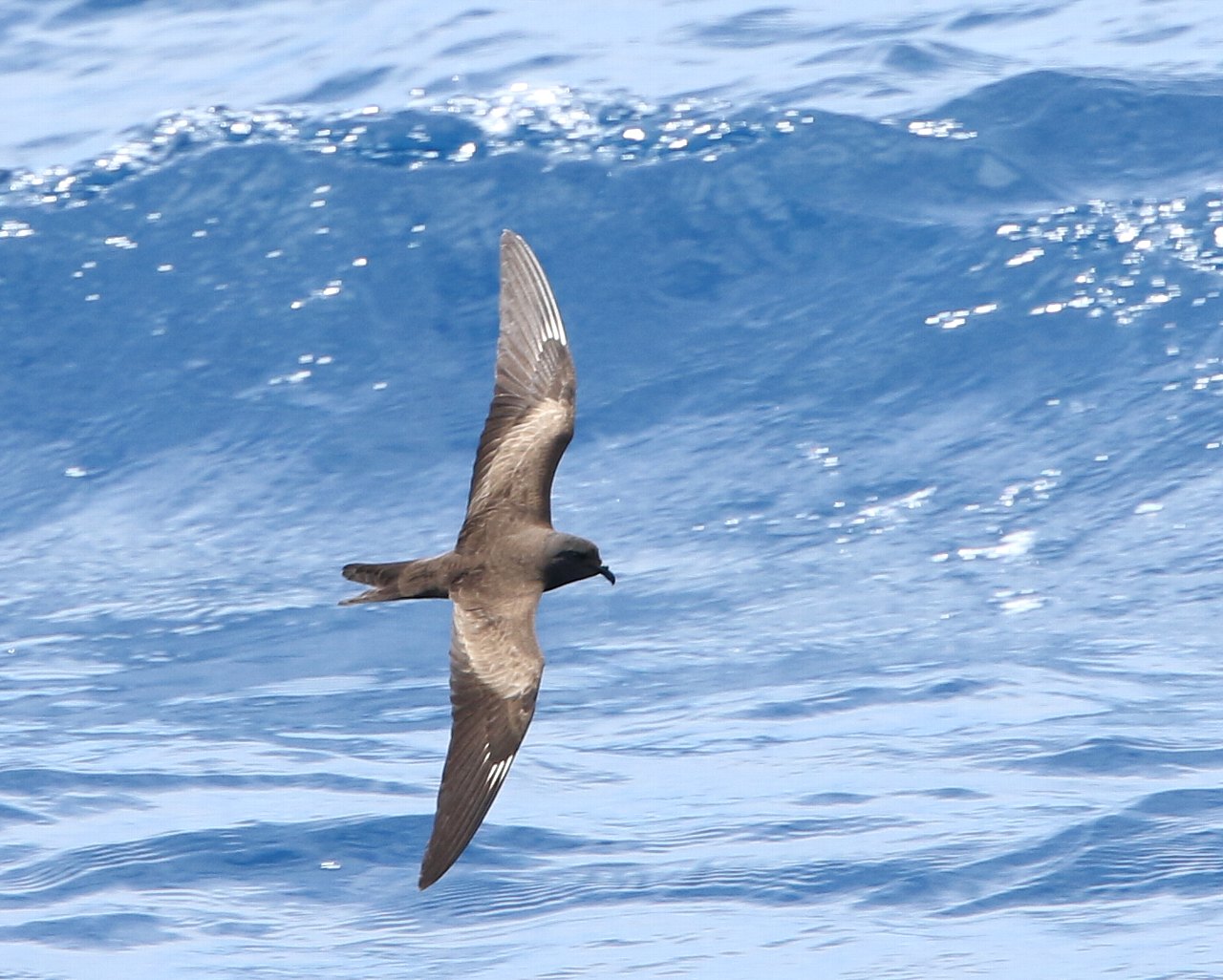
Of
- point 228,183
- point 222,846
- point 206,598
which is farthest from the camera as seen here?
A: point 228,183

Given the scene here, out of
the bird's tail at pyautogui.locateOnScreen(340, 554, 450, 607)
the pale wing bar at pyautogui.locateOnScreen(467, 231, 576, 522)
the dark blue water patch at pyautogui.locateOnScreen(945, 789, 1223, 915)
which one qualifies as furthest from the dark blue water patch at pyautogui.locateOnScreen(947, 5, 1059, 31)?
the bird's tail at pyautogui.locateOnScreen(340, 554, 450, 607)

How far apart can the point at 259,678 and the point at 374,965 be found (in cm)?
225

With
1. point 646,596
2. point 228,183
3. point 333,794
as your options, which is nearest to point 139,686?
point 333,794

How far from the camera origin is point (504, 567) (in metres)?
6.77

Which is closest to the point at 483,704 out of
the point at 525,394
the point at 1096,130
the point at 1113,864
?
the point at 525,394

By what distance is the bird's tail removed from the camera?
266 inches

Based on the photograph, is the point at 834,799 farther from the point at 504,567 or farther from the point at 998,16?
the point at 998,16

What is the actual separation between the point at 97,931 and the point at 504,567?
2.28 metres

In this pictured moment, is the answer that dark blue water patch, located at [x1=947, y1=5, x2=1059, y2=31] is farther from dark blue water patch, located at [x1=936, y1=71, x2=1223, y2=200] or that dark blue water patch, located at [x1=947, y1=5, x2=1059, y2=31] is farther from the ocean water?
dark blue water patch, located at [x1=936, y1=71, x2=1223, y2=200]

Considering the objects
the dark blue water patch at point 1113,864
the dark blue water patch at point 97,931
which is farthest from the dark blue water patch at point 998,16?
the dark blue water patch at point 97,931

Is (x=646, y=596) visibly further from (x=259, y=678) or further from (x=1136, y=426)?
(x=1136, y=426)

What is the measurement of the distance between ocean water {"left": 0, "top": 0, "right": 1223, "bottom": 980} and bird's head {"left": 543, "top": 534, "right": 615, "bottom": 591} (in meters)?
1.51

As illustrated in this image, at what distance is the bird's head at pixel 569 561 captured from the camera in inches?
262

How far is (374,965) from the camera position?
7.45 meters
